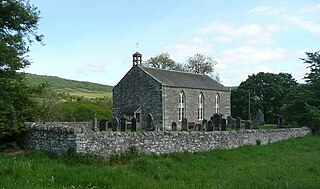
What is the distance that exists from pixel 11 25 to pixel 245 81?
49117mm

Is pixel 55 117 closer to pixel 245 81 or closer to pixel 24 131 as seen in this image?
pixel 24 131

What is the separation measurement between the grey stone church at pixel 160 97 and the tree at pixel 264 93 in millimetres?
12527

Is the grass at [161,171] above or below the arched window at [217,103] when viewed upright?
below

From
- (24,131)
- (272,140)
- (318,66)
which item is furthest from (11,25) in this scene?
(318,66)

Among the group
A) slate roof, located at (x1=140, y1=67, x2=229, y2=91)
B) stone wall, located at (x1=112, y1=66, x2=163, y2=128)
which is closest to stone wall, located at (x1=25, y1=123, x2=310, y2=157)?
stone wall, located at (x1=112, y1=66, x2=163, y2=128)

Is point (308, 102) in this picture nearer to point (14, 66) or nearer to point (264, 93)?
point (264, 93)

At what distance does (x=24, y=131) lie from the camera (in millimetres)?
16891

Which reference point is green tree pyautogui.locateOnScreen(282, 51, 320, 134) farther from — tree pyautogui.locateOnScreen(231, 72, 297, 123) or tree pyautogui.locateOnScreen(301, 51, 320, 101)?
tree pyautogui.locateOnScreen(231, 72, 297, 123)

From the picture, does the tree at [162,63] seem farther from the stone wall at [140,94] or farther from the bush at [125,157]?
the bush at [125,157]

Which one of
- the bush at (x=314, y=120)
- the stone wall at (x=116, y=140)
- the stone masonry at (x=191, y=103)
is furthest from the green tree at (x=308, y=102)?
→ the stone wall at (x=116, y=140)

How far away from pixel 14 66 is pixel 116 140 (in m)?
6.85

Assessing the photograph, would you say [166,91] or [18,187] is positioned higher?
[166,91]

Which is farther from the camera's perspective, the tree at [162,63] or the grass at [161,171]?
the tree at [162,63]

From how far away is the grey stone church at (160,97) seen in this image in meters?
40.2
